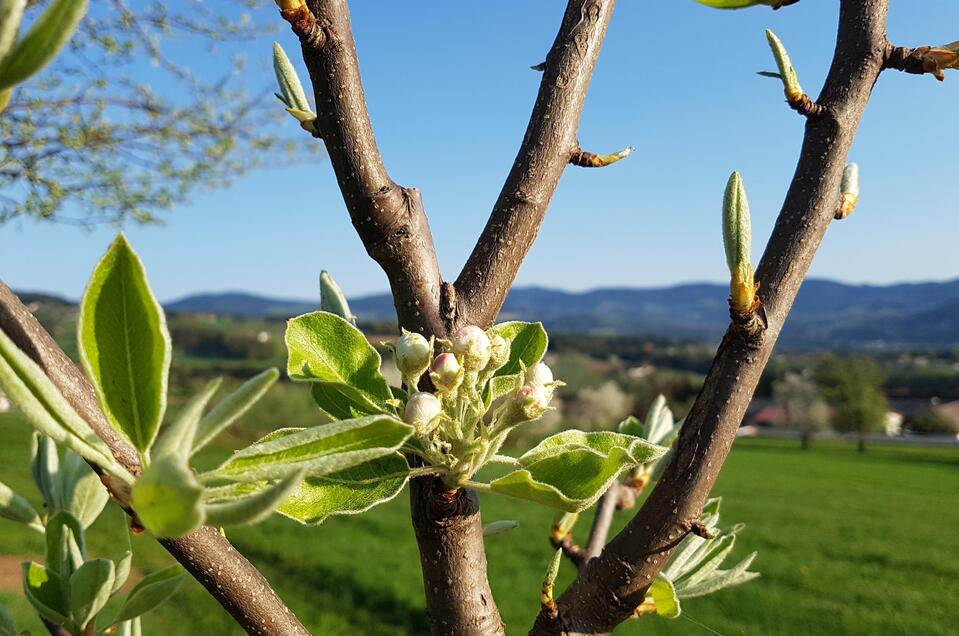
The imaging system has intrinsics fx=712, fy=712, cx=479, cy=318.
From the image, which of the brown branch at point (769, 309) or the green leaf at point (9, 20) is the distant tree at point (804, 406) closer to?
the brown branch at point (769, 309)

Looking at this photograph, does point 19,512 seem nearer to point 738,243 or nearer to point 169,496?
point 169,496

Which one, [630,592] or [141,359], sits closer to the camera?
[141,359]

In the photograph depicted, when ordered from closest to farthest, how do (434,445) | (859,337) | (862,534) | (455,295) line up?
(434,445), (455,295), (862,534), (859,337)

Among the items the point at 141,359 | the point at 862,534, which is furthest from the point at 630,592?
the point at 862,534

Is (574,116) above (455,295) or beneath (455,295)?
above

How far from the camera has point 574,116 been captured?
0.79 m

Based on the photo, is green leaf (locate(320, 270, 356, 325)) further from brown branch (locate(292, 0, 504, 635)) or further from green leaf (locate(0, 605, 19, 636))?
green leaf (locate(0, 605, 19, 636))

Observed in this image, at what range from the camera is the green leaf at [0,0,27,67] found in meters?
0.29

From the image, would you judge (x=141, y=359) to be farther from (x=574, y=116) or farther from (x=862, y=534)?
(x=862, y=534)

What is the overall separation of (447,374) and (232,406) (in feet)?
0.66

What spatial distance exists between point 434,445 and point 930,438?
42766 mm

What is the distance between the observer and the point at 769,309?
77 cm

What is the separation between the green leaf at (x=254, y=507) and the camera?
31cm

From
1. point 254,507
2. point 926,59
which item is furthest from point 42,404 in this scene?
point 926,59
